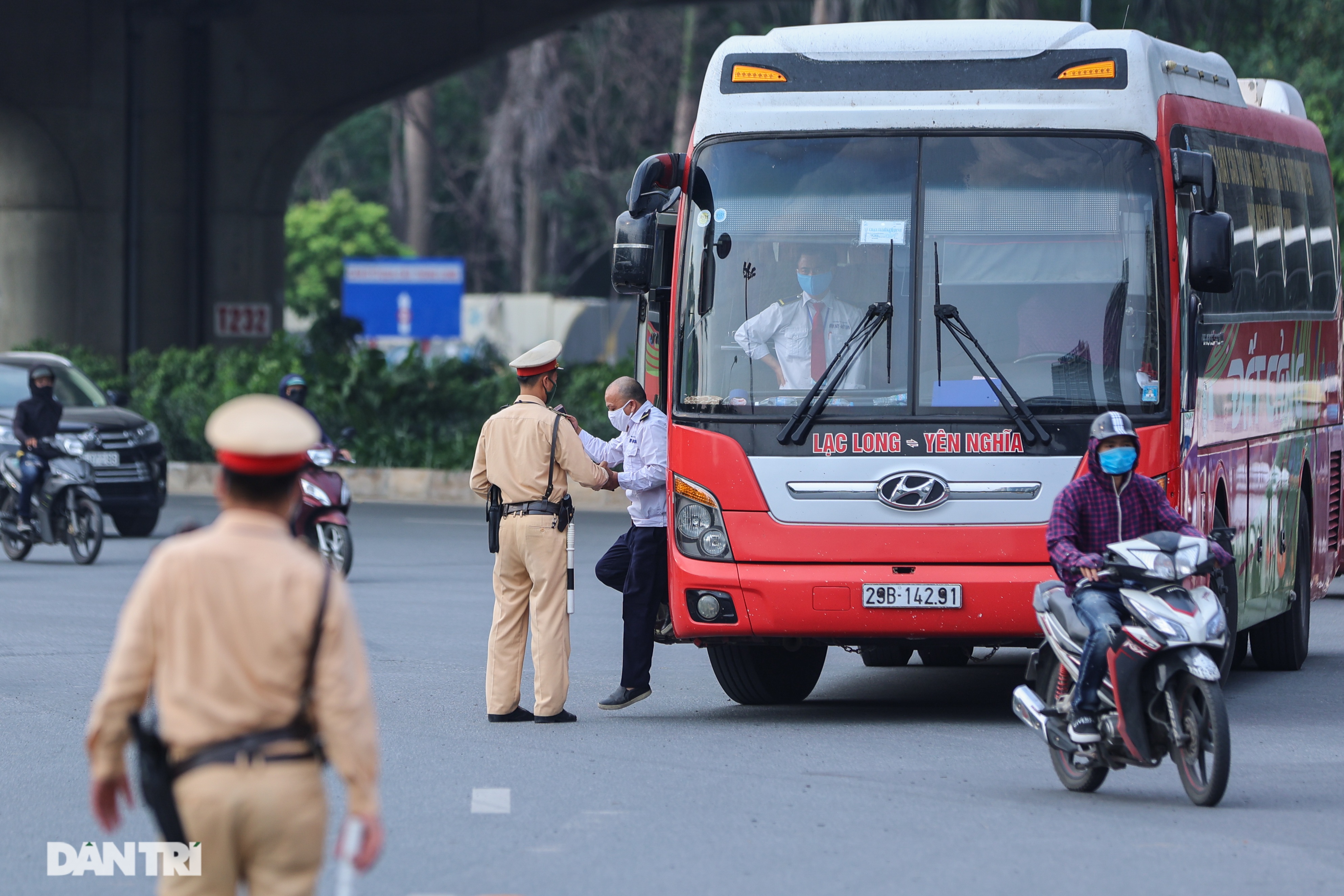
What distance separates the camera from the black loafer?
10.5 meters

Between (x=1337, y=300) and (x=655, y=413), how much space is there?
20.6ft

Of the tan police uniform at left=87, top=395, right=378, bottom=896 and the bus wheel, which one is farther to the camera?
the bus wheel

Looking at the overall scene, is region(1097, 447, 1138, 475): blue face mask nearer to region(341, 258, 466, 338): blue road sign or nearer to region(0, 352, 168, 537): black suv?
region(0, 352, 168, 537): black suv

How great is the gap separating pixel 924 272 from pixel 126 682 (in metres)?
6.21

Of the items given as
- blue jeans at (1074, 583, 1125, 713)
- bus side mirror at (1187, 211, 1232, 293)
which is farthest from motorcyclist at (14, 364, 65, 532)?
blue jeans at (1074, 583, 1125, 713)

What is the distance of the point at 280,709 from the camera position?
4.23m

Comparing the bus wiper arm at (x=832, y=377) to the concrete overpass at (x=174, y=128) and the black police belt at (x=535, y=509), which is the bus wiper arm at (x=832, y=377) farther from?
the concrete overpass at (x=174, y=128)

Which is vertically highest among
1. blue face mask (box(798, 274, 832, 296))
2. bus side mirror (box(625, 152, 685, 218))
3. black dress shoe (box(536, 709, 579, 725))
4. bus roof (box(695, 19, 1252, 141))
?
bus roof (box(695, 19, 1252, 141))

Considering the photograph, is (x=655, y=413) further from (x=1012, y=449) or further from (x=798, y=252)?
(x=1012, y=449)

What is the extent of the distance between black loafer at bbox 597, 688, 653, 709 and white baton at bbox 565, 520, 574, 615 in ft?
1.78

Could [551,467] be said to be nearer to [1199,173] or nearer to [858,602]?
[858,602]

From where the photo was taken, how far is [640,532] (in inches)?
412

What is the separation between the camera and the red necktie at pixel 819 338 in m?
9.88

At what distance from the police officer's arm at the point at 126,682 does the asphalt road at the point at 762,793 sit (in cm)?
229
